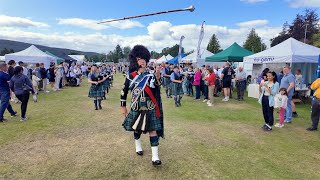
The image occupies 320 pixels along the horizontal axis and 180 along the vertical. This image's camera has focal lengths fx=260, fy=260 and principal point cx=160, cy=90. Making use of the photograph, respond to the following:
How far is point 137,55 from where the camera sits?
174 inches

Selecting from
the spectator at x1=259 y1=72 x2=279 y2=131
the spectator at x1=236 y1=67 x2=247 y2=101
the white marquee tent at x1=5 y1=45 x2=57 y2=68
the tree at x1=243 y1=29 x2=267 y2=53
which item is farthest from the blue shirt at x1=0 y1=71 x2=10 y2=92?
the tree at x1=243 y1=29 x2=267 y2=53

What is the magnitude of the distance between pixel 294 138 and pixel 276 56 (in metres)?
7.24

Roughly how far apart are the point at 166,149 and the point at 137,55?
6.76ft

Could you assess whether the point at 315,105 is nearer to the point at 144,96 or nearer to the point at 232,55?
the point at 144,96

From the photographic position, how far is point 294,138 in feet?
20.7

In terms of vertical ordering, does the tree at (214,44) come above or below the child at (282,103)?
above

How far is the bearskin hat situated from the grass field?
5.52 feet

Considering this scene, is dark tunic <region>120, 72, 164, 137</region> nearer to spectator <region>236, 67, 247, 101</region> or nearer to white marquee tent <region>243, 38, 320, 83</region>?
spectator <region>236, 67, 247, 101</region>

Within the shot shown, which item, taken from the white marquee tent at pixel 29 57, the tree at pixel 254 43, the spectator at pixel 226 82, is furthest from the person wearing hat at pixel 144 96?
the tree at pixel 254 43

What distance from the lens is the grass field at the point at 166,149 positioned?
4.17 meters

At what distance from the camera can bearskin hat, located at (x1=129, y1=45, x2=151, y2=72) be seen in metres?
4.41

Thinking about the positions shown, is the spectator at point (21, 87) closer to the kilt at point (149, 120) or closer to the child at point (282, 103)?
the kilt at point (149, 120)

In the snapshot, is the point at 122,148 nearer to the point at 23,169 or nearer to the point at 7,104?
the point at 23,169

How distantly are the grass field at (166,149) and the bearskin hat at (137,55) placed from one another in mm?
1683
